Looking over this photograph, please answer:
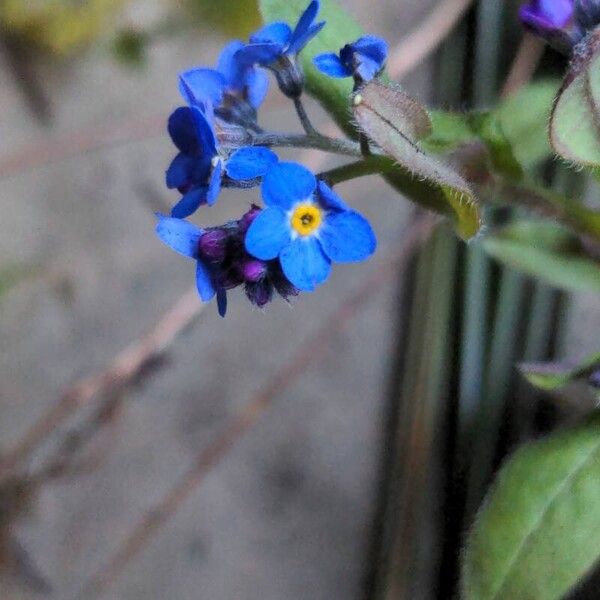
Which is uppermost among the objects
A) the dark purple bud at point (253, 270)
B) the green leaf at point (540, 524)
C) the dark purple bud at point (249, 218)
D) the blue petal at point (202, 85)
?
the blue petal at point (202, 85)

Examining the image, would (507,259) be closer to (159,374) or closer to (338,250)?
(338,250)

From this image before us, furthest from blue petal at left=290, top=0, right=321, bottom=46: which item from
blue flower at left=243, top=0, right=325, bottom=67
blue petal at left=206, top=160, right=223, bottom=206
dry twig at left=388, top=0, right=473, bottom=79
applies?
dry twig at left=388, top=0, right=473, bottom=79

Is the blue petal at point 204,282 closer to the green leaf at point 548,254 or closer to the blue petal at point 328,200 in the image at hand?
the blue petal at point 328,200

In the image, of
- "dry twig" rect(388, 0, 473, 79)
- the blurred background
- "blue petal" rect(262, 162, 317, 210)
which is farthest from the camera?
"dry twig" rect(388, 0, 473, 79)

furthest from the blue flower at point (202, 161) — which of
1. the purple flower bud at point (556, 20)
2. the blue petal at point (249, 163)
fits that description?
the purple flower bud at point (556, 20)

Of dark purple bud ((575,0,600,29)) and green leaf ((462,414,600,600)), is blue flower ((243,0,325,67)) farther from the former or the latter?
green leaf ((462,414,600,600))

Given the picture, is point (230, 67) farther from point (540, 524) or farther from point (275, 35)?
point (540, 524)
